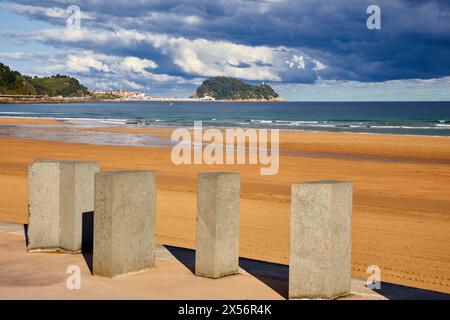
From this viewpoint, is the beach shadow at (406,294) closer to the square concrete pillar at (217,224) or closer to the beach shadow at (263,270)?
the beach shadow at (263,270)

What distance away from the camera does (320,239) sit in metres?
5.60

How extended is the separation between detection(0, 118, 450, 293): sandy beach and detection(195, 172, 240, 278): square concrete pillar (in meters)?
1.97

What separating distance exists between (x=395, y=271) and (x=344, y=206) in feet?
8.81

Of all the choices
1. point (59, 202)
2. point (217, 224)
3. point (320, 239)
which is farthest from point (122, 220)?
point (320, 239)

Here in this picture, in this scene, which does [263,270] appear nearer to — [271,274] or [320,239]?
[271,274]

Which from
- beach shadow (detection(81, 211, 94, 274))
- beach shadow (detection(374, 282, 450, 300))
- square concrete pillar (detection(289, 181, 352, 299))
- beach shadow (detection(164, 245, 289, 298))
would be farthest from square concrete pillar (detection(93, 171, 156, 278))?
beach shadow (detection(374, 282, 450, 300))

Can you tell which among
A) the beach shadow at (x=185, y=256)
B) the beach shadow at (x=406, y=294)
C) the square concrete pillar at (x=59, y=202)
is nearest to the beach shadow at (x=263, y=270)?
the beach shadow at (x=185, y=256)

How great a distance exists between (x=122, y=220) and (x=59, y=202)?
1402 mm

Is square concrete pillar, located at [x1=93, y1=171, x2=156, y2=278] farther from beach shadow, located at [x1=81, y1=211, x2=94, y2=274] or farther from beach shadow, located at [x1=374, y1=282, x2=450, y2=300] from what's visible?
beach shadow, located at [x1=374, y1=282, x2=450, y2=300]

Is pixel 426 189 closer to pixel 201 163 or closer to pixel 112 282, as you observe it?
pixel 201 163

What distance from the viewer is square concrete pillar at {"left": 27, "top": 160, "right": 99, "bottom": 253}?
7.26 meters

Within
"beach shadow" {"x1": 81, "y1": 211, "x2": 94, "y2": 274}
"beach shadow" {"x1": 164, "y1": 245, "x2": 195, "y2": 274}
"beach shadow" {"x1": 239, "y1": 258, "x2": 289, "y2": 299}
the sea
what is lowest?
"beach shadow" {"x1": 239, "y1": 258, "x2": 289, "y2": 299}

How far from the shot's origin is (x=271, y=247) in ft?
30.1
